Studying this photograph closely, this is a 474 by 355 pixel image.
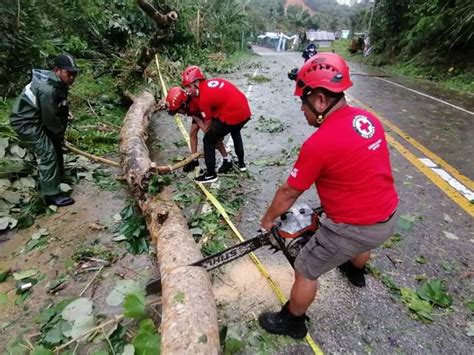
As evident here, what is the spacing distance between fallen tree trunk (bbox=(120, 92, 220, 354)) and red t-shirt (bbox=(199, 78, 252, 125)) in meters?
1.05

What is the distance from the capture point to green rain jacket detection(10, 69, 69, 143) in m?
3.91

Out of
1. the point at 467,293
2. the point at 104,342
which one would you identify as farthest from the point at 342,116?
the point at 104,342

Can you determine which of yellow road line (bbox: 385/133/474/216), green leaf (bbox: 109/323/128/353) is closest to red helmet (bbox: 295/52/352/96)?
green leaf (bbox: 109/323/128/353)

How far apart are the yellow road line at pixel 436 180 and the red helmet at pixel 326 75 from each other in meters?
2.86

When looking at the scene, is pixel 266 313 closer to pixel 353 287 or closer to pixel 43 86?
pixel 353 287

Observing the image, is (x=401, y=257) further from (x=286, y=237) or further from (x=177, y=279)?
(x=177, y=279)

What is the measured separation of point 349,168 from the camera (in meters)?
2.08

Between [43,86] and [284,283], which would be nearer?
[284,283]

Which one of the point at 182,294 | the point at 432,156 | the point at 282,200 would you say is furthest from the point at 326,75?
the point at 432,156

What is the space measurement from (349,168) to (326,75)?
56cm

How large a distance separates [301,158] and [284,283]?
1.42m

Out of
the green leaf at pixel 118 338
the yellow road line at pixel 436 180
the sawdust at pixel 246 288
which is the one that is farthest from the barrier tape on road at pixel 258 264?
the yellow road line at pixel 436 180

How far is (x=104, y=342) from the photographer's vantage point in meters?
2.58

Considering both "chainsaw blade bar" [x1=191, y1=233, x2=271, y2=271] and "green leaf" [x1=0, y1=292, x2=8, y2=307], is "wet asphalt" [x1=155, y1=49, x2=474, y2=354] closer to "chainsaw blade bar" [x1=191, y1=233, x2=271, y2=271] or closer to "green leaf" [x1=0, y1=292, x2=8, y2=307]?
"chainsaw blade bar" [x1=191, y1=233, x2=271, y2=271]
